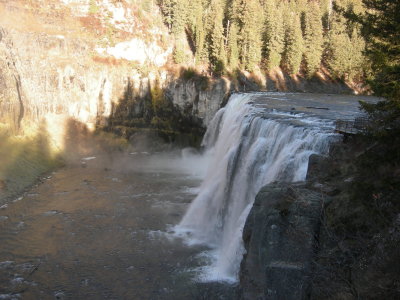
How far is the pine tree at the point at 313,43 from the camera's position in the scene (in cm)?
6047

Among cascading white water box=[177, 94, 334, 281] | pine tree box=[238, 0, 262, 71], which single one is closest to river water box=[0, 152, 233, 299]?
cascading white water box=[177, 94, 334, 281]

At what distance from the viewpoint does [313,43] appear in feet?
204

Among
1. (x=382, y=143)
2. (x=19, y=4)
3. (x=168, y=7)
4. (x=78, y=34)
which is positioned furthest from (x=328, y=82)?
(x=382, y=143)

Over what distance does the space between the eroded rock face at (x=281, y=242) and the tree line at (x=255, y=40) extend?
132 feet

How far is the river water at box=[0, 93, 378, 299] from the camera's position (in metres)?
17.5

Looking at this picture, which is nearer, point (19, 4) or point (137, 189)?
point (137, 189)

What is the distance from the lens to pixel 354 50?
6231 centimetres

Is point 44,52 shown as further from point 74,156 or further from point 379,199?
point 379,199

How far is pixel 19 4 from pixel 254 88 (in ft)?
113

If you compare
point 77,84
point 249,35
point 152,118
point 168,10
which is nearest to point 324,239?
point 152,118

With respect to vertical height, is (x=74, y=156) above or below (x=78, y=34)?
below

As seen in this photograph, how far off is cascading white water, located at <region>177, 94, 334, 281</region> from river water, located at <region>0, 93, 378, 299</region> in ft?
0.21

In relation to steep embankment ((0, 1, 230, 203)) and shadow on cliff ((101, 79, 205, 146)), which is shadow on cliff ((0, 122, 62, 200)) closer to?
steep embankment ((0, 1, 230, 203))

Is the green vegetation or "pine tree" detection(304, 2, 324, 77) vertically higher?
"pine tree" detection(304, 2, 324, 77)
